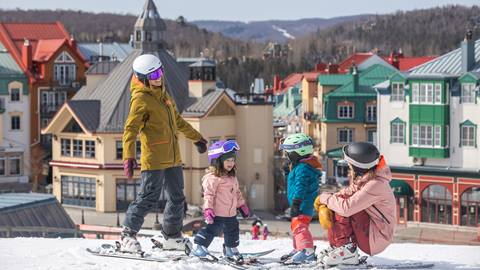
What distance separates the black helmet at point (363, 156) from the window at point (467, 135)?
26.7 m

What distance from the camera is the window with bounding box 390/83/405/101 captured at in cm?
4006

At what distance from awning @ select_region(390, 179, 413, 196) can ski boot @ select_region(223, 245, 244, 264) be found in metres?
25.9

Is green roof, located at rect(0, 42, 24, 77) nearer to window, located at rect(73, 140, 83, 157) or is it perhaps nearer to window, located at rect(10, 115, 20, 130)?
window, located at rect(10, 115, 20, 130)

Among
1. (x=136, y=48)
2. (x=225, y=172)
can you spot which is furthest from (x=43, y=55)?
(x=225, y=172)

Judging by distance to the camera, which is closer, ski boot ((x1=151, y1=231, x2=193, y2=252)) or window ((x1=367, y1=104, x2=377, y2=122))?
ski boot ((x1=151, y1=231, x2=193, y2=252))

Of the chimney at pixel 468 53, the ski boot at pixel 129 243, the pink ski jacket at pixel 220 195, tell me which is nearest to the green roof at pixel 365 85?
the chimney at pixel 468 53

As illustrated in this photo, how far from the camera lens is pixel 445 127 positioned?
127ft

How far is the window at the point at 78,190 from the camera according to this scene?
42812 mm

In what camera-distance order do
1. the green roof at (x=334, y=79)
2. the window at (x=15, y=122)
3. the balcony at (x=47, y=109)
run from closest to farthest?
1. the window at (x=15, y=122)
2. the balcony at (x=47, y=109)
3. the green roof at (x=334, y=79)

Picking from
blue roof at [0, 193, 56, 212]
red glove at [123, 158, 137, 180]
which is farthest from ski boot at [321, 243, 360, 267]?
blue roof at [0, 193, 56, 212]

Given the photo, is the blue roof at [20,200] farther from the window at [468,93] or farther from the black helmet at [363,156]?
the window at [468,93]

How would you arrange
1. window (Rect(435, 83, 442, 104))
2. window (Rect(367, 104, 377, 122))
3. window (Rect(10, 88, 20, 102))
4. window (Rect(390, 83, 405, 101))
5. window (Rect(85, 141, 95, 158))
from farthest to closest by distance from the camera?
window (Rect(367, 104, 377, 122)), window (Rect(10, 88, 20, 102)), window (Rect(85, 141, 95, 158)), window (Rect(390, 83, 405, 101)), window (Rect(435, 83, 442, 104))

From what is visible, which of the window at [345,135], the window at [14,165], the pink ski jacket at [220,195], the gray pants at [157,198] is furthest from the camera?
the window at [345,135]

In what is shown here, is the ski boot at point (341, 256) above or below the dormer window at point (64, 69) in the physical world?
below
